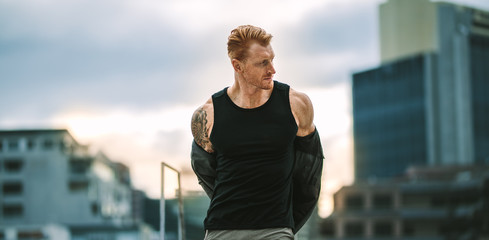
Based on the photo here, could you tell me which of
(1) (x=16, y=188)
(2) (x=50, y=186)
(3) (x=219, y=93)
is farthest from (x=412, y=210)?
(3) (x=219, y=93)

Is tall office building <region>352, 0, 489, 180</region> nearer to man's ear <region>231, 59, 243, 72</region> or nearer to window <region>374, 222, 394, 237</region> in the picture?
window <region>374, 222, 394, 237</region>

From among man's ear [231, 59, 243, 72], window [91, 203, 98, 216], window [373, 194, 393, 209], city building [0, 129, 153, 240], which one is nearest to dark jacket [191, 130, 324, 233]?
man's ear [231, 59, 243, 72]

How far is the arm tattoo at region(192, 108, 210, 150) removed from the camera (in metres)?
3.70

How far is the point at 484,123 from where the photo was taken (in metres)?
130

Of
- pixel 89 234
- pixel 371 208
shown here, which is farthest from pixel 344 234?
pixel 89 234

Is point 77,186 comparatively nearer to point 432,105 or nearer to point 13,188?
point 13,188

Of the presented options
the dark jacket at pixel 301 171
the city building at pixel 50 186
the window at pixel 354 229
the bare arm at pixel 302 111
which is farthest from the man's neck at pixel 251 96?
the city building at pixel 50 186

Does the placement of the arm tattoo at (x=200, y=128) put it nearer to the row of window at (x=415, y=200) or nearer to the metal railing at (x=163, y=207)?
the metal railing at (x=163, y=207)

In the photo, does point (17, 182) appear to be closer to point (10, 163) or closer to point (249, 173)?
point (10, 163)

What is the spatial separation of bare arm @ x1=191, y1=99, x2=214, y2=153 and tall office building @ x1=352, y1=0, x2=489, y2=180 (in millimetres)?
128143

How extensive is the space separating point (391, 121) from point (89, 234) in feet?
167

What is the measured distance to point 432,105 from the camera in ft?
430

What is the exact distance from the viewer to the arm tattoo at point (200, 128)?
12.1ft

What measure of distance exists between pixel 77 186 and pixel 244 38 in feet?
A: 362
